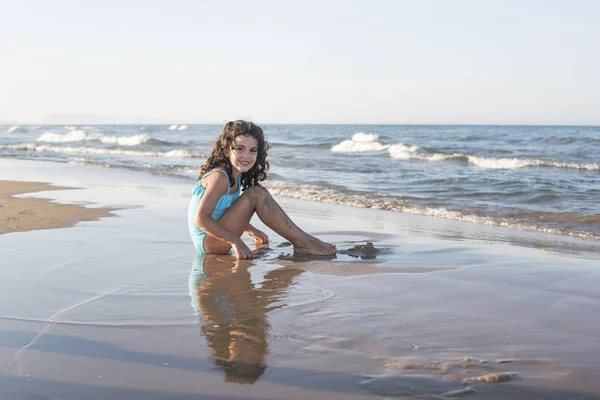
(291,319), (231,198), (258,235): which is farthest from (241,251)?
(291,319)

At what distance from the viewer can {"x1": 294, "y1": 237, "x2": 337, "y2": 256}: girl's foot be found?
5.23 m

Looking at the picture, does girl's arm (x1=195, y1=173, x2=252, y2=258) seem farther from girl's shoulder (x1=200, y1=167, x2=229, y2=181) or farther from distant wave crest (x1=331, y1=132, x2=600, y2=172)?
distant wave crest (x1=331, y1=132, x2=600, y2=172)

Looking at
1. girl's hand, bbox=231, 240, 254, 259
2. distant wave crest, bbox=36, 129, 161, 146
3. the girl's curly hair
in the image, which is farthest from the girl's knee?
distant wave crest, bbox=36, 129, 161, 146

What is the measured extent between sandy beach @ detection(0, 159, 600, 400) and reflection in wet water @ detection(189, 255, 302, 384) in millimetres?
13

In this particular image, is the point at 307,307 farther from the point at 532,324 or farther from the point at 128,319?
the point at 532,324

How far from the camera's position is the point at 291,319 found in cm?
330

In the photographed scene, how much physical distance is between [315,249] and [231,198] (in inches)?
32.9

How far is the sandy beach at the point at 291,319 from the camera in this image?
2434mm

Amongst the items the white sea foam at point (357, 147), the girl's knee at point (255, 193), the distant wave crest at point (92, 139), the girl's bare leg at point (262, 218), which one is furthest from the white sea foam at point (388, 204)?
the distant wave crest at point (92, 139)

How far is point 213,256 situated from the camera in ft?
16.9

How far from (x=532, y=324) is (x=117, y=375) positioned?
209 cm

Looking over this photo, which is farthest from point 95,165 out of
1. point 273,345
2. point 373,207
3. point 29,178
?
point 273,345

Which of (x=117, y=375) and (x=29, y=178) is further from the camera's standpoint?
(x=29, y=178)

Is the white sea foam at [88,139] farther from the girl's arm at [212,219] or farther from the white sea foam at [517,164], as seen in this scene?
the girl's arm at [212,219]
